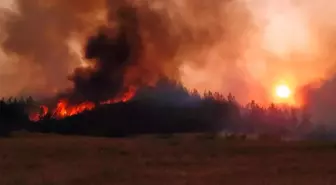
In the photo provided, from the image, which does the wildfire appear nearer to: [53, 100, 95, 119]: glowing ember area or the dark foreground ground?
[53, 100, 95, 119]: glowing ember area

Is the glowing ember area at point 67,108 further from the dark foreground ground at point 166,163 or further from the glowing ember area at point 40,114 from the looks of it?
the dark foreground ground at point 166,163

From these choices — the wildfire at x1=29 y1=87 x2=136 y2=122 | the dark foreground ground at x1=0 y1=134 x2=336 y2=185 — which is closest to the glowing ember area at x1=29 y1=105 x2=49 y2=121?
the wildfire at x1=29 y1=87 x2=136 y2=122

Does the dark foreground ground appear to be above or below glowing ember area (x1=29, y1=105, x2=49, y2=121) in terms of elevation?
below

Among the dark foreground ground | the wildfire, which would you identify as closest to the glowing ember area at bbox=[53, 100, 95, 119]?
the wildfire

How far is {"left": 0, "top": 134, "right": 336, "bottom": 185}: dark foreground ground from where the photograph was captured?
25469 millimetres

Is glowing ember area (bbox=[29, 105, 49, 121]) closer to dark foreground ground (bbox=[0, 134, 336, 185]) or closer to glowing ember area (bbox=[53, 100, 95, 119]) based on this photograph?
glowing ember area (bbox=[53, 100, 95, 119])

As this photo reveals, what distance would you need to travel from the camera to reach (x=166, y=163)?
31.3m

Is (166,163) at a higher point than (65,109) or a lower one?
lower

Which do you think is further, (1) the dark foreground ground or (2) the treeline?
(2) the treeline

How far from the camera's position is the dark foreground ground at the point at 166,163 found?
2547 centimetres

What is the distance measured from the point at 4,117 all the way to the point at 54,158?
27.0 m

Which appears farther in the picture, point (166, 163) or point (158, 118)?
point (158, 118)

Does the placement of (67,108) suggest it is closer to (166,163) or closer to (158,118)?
(158,118)

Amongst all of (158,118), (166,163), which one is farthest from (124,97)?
(166,163)
